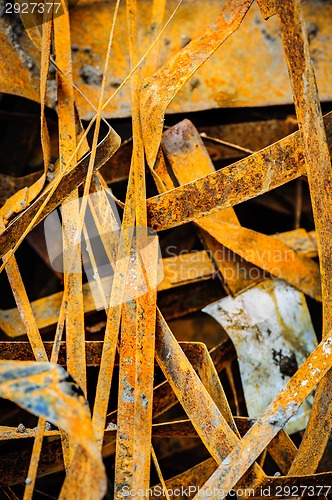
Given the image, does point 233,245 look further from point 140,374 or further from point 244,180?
point 140,374

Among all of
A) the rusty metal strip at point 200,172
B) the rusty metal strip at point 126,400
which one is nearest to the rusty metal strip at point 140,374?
the rusty metal strip at point 126,400

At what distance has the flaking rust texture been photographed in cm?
79

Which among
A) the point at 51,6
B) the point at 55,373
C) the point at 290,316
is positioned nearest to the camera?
the point at 55,373

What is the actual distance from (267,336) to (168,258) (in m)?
0.26

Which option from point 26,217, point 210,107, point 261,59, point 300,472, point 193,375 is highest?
point 261,59

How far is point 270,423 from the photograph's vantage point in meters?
0.77

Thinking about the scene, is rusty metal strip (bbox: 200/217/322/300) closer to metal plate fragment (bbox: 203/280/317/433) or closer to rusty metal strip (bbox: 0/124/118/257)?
metal plate fragment (bbox: 203/280/317/433)

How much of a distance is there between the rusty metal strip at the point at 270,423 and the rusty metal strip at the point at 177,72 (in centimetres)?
45

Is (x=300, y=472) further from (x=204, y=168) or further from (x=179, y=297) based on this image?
(x=204, y=168)

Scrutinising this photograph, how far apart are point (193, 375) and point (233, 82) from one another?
2.53 feet

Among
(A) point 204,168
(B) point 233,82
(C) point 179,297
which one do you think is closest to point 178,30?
(B) point 233,82

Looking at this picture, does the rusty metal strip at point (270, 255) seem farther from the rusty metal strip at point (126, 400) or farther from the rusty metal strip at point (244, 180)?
the rusty metal strip at point (126, 400)

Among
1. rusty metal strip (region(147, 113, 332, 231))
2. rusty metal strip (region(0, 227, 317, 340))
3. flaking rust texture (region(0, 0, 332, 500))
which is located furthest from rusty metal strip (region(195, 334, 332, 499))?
rusty metal strip (region(0, 227, 317, 340))

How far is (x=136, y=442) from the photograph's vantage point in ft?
2.51
